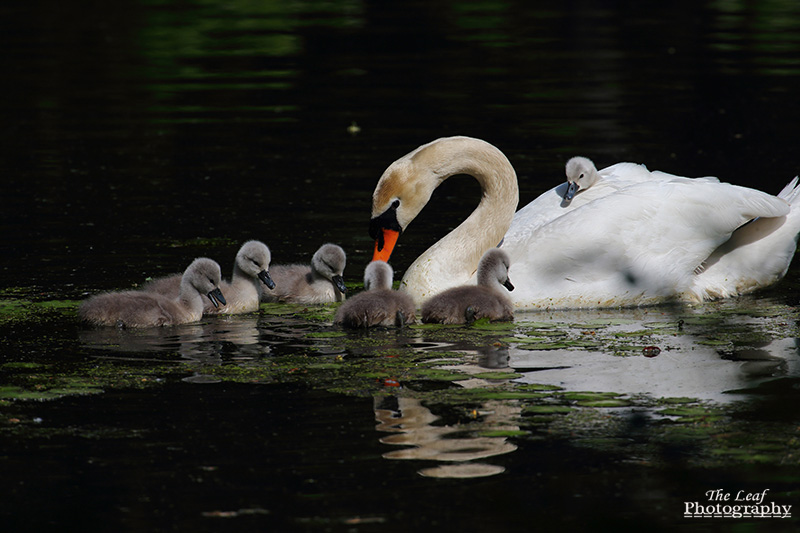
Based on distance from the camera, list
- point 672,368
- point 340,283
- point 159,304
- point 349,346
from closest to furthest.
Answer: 1. point 672,368
2. point 349,346
3. point 159,304
4. point 340,283

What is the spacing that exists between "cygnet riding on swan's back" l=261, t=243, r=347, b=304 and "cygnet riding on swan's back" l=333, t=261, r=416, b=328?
0.80m

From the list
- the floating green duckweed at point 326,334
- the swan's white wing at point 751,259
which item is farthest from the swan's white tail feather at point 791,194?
the floating green duckweed at point 326,334

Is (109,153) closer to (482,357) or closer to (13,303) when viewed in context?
(13,303)

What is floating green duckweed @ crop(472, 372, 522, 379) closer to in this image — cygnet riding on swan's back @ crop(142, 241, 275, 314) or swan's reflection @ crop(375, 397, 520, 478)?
swan's reflection @ crop(375, 397, 520, 478)

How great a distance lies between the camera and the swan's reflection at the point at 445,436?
6.06 m

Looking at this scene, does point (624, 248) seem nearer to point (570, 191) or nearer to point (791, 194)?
point (570, 191)

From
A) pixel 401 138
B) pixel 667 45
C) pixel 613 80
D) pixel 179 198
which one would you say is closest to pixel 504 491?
pixel 179 198

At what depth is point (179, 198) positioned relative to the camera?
14523 millimetres

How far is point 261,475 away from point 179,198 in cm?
887

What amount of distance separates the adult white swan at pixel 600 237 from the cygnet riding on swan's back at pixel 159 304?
1.39 metres

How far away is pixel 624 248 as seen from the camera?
31.4ft

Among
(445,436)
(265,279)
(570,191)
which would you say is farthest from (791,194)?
(445,436)

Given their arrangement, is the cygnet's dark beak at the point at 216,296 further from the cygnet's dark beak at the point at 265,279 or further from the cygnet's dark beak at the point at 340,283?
the cygnet's dark beak at the point at 340,283

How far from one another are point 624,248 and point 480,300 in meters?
1.32
